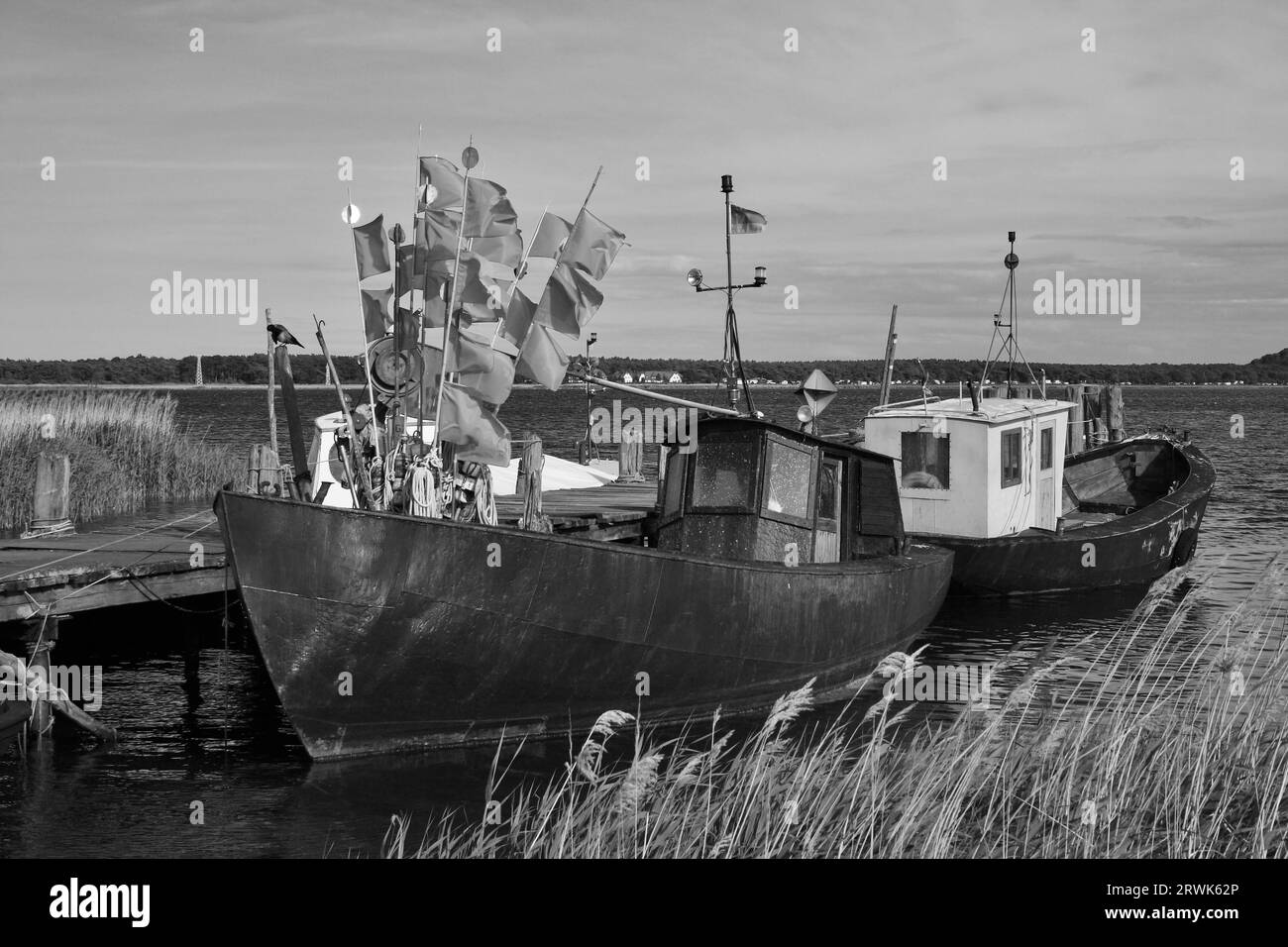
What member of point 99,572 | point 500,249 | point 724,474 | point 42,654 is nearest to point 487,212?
point 500,249

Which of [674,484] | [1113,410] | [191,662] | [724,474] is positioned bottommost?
[191,662]

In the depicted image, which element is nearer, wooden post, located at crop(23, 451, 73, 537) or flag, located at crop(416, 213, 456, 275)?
flag, located at crop(416, 213, 456, 275)

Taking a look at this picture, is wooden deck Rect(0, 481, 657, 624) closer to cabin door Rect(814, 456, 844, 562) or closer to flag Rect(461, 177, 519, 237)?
flag Rect(461, 177, 519, 237)

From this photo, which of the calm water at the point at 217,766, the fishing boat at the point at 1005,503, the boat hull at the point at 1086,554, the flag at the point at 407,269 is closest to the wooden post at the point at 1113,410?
the boat hull at the point at 1086,554

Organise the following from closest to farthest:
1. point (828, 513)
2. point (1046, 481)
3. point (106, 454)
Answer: point (828, 513)
point (1046, 481)
point (106, 454)

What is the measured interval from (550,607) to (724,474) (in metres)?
3.02

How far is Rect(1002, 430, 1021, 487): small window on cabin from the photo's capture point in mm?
19172

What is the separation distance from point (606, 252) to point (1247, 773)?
6.54m

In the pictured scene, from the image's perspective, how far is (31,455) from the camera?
934 inches

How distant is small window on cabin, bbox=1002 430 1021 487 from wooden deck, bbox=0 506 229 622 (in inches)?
438

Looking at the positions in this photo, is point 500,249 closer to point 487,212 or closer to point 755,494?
point 487,212

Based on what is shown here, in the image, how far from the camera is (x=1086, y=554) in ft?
66.2

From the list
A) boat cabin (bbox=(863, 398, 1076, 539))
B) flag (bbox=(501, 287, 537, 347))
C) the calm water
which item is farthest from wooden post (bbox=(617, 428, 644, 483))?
flag (bbox=(501, 287, 537, 347))

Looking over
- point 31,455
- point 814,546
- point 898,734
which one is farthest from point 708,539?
point 31,455
